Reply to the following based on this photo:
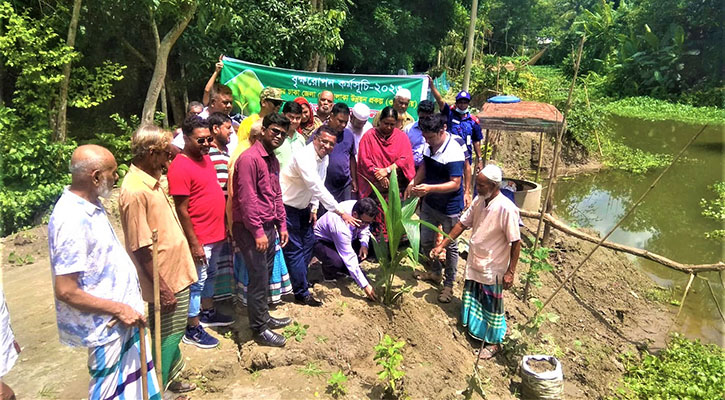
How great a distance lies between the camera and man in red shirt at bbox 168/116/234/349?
8.79 feet

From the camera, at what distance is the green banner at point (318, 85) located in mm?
5891

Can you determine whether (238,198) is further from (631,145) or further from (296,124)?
(631,145)

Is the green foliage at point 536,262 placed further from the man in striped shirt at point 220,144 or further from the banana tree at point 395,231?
the man in striped shirt at point 220,144

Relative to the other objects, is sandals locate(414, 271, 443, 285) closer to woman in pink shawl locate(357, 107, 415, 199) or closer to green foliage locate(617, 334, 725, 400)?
woman in pink shawl locate(357, 107, 415, 199)

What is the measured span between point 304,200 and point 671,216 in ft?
25.9

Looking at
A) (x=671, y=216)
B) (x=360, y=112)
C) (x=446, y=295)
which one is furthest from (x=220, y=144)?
(x=671, y=216)

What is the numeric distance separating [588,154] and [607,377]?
8.84 meters

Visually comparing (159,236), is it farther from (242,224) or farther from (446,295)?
(446,295)

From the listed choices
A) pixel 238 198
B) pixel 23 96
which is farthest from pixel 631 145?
pixel 23 96

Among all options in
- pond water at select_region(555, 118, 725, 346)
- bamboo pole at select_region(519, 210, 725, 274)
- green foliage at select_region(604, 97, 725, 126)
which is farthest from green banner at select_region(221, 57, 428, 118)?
green foliage at select_region(604, 97, 725, 126)

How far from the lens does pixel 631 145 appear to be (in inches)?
535

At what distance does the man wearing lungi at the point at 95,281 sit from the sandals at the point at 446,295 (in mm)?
2702

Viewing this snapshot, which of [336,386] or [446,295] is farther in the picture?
[446,295]

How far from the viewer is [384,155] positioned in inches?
157
